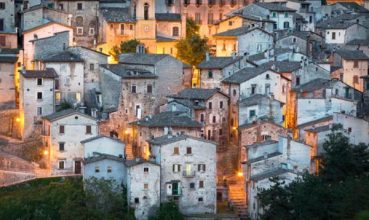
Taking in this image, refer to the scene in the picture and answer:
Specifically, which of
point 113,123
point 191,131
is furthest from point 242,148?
point 113,123

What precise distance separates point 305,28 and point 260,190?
20.2 m

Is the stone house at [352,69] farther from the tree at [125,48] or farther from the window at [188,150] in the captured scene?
the window at [188,150]

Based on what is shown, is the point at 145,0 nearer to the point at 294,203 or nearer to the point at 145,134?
the point at 145,134

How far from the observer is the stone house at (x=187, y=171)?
5931 cm

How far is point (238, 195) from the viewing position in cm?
Result: 6075

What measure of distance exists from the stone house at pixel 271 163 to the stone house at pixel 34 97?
9.94 m

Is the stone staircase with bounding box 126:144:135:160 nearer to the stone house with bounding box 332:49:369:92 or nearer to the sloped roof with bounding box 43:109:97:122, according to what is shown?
the sloped roof with bounding box 43:109:97:122

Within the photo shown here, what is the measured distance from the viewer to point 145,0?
72438mm

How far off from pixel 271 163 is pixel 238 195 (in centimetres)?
220

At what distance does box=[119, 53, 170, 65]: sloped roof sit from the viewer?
66.0 m

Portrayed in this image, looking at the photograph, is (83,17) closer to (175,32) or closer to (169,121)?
(175,32)

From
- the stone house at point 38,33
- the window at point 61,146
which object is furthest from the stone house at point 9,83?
the window at point 61,146

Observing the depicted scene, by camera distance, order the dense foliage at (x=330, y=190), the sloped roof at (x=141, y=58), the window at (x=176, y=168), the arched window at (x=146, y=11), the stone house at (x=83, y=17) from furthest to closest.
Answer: the arched window at (x=146, y=11) → the stone house at (x=83, y=17) → the sloped roof at (x=141, y=58) → the window at (x=176, y=168) → the dense foliage at (x=330, y=190)

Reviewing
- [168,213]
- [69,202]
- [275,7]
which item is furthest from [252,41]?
[69,202]
